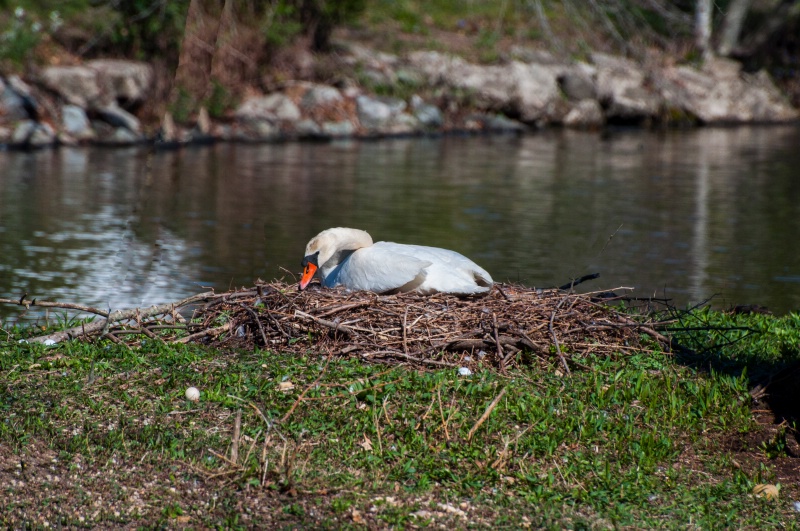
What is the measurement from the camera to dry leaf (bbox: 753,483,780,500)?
5020 millimetres

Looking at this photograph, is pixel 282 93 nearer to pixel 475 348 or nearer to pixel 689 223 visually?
pixel 689 223

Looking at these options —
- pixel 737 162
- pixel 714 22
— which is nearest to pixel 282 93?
pixel 737 162

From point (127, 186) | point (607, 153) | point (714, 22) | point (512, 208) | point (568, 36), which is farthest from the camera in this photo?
point (714, 22)

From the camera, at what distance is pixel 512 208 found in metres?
16.7

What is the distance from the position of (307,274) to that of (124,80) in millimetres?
19212

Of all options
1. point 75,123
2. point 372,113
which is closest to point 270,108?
point 372,113

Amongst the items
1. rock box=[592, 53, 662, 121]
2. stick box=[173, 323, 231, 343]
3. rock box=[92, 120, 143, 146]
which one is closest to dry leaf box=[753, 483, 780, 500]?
stick box=[173, 323, 231, 343]

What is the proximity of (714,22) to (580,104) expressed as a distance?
974 centimetres

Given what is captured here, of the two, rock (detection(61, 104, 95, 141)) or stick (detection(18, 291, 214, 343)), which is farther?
rock (detection(61, 104, 95, 141))

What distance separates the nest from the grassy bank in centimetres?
16

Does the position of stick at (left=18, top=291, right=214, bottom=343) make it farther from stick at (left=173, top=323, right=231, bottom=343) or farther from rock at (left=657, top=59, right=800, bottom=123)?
rock at (left=657, top=59, right=800, bottom=123)

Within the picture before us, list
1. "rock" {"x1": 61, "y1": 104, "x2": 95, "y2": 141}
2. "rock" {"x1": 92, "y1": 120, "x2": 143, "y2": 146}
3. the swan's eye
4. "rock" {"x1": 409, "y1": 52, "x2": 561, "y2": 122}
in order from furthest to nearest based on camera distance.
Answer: "rock" {"x1": 409, "y1": 52, "x2": 561, "y2": 122} < "rock" {"x1": 92, "y1": 120, "x2": 143, "y2": 146} < "rock" {"x1": 61, "y1": 104, "x2": 95, "y2": 141} < the swan's eye

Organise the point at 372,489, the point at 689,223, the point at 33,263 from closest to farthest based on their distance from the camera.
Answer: the point at 372,489, the point at 33,263, the point at 689,223

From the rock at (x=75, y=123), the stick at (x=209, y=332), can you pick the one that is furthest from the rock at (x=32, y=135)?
the stick at (x=209, y=332)
